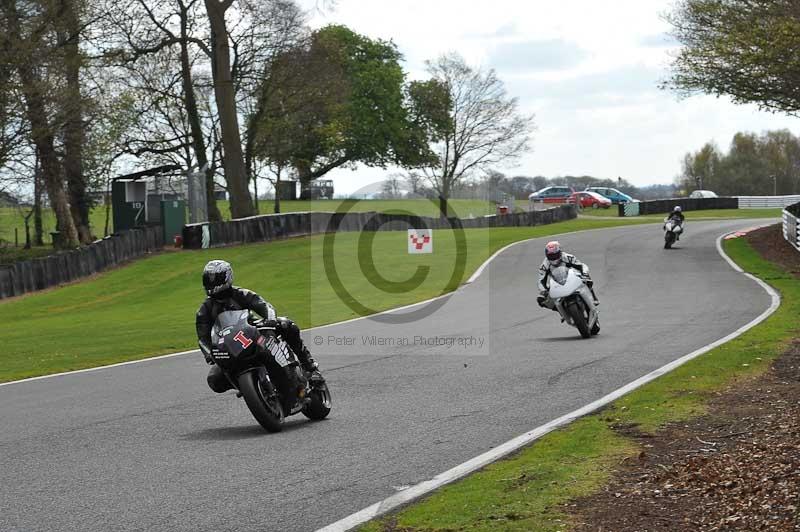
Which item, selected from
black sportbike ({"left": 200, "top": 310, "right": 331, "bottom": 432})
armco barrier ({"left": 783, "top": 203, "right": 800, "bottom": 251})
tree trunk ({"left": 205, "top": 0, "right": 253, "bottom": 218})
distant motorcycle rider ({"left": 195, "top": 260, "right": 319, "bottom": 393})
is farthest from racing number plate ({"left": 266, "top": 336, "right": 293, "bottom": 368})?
tree trunk ({"left": 205, "top": 0, "right": 253, "bottom": 218})

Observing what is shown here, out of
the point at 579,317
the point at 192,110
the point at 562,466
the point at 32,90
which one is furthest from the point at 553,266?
the point at 192,110

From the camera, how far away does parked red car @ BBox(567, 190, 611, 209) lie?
74.0 metres

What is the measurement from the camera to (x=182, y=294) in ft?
105

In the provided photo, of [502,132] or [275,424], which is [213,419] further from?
[502,132]

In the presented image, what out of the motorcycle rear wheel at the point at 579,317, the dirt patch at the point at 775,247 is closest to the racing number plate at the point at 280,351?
the motorcycle rear wheel at the point at 579,317

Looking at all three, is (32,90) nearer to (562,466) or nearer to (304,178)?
(562,466)

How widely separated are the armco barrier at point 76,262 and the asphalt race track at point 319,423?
14460 mm

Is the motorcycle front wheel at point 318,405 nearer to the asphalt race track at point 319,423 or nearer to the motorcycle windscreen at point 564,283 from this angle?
the asphalt race track at point 319,423

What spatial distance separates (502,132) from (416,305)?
6759 centimetres

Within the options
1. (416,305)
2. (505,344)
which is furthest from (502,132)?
(505,344)

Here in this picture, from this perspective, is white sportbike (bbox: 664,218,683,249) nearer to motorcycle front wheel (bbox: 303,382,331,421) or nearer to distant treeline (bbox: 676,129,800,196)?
motorcycle front wheel (bbox: 303,382,331,421)

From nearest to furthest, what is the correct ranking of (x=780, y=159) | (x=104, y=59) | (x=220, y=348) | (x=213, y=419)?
(x=220, y=348) → (x=213, y=419) → (x=104, y=59) → (x=780, y=159)

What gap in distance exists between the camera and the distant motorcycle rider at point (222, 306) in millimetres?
10070

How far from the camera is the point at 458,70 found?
91.9 m
